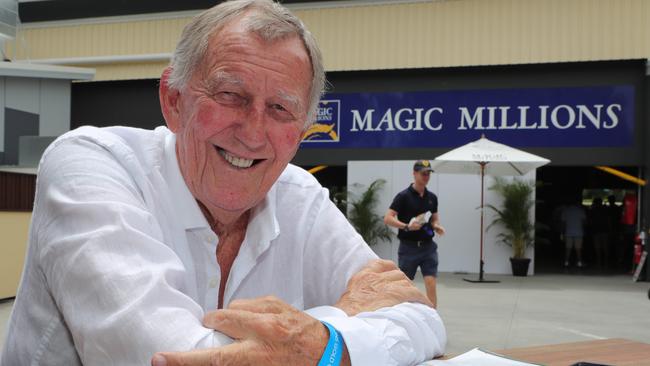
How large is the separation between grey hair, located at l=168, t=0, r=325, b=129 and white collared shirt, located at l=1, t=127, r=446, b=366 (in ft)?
0.64

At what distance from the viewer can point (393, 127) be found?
1240 cm

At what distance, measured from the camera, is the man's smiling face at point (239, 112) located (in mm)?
1225

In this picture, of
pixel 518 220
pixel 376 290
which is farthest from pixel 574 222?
pixel 376 290

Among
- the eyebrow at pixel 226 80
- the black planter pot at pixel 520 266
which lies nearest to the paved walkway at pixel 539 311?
the black planter pot at pixel 520 266

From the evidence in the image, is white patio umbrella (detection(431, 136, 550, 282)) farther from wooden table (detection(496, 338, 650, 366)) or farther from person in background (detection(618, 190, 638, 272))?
wooden table (detection(496, 338, 650, 366))

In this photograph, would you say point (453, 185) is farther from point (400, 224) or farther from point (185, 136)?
point (185, 136)

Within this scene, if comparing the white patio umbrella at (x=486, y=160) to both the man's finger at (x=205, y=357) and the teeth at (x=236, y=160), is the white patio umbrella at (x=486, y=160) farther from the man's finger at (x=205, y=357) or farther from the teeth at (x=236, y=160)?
the man's finger at (x=205, y=357)

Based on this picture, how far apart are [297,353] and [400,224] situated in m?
5.38

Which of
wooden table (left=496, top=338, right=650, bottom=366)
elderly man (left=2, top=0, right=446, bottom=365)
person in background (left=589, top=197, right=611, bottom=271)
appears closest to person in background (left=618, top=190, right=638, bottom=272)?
person in background (left=589, top=197, right=611, bottom=271)

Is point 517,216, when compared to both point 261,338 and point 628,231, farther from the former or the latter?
point 261,338

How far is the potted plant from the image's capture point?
1133 cm

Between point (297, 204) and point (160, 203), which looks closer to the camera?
point (160, 203)

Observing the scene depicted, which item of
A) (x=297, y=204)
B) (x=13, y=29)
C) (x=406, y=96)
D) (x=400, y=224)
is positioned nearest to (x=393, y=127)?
(x=406, y=96)

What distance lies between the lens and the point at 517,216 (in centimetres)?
1130
